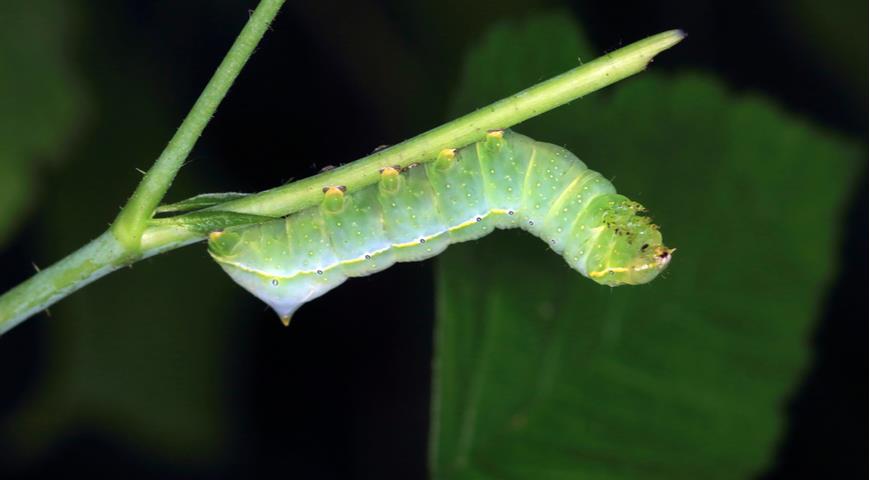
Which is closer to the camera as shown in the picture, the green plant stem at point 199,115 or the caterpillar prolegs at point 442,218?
the green plant stem at point 199,115

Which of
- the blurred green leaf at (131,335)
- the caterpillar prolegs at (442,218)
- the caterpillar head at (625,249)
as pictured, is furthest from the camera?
the blurred green leaf at (131,335)

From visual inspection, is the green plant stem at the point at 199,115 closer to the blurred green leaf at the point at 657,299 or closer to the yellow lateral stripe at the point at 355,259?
the yellow lateral stripe at the point at 355,259

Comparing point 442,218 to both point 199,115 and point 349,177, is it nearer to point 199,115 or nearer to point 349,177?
point 349,177

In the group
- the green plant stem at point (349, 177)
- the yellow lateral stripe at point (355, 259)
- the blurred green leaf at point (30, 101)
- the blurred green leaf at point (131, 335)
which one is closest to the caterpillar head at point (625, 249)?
the yellow lateral stripe at point (355, 259)

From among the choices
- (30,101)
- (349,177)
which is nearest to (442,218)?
(349,177)

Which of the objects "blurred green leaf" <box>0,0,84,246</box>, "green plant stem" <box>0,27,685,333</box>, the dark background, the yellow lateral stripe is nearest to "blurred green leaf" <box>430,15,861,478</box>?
the yellow lateral stripe

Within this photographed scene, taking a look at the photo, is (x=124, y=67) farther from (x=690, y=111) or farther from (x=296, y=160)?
(x=690, y=111)

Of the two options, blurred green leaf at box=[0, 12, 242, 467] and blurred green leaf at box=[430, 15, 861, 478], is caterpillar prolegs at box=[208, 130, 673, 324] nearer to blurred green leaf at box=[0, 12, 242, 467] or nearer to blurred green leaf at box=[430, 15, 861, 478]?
blurred green leaf at box=[430, 15, 861, 478]
